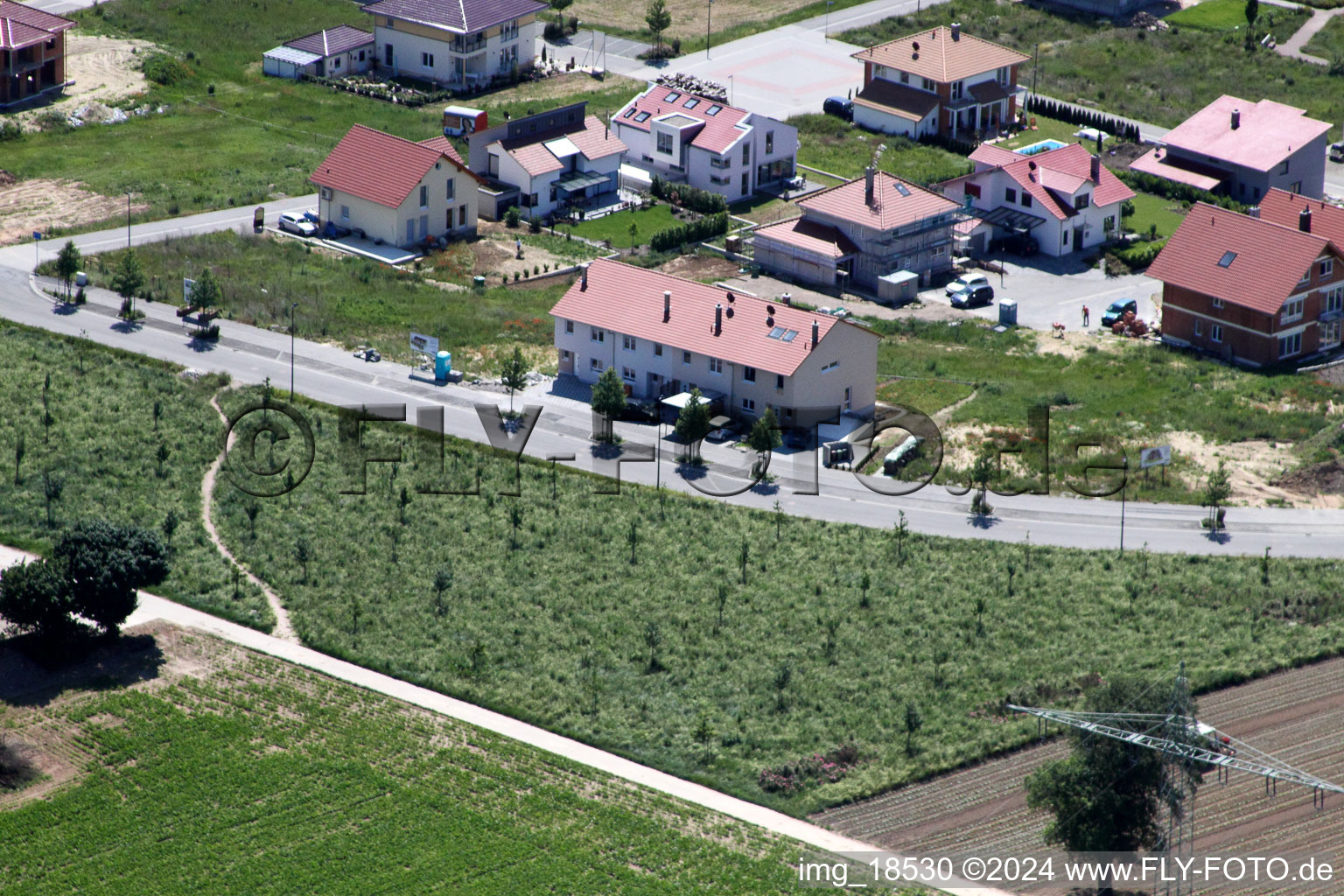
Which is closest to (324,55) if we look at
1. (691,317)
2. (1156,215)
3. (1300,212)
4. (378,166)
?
(378,166)

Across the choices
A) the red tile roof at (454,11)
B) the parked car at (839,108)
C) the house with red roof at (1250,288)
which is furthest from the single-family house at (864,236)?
the red tile roof at (454,11)

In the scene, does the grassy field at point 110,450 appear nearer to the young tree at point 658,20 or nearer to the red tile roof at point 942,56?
the red tile roof at point 942,56

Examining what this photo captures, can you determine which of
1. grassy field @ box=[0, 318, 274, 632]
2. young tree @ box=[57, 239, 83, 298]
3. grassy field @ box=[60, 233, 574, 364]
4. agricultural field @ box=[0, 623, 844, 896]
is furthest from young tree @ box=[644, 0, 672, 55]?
agricultural field @ box=[0, 623, 844, 896]

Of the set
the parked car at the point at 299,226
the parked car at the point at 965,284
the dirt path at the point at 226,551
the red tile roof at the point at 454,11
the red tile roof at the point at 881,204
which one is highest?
the red tile roof at the point at 454,11

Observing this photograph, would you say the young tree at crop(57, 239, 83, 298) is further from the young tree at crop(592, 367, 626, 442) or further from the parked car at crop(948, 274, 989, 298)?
the parked car at crop(948, 274, 989, 298)

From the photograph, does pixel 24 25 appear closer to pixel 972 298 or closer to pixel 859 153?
pixel 859 153

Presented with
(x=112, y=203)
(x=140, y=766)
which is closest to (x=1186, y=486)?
(x=140, y=766)
